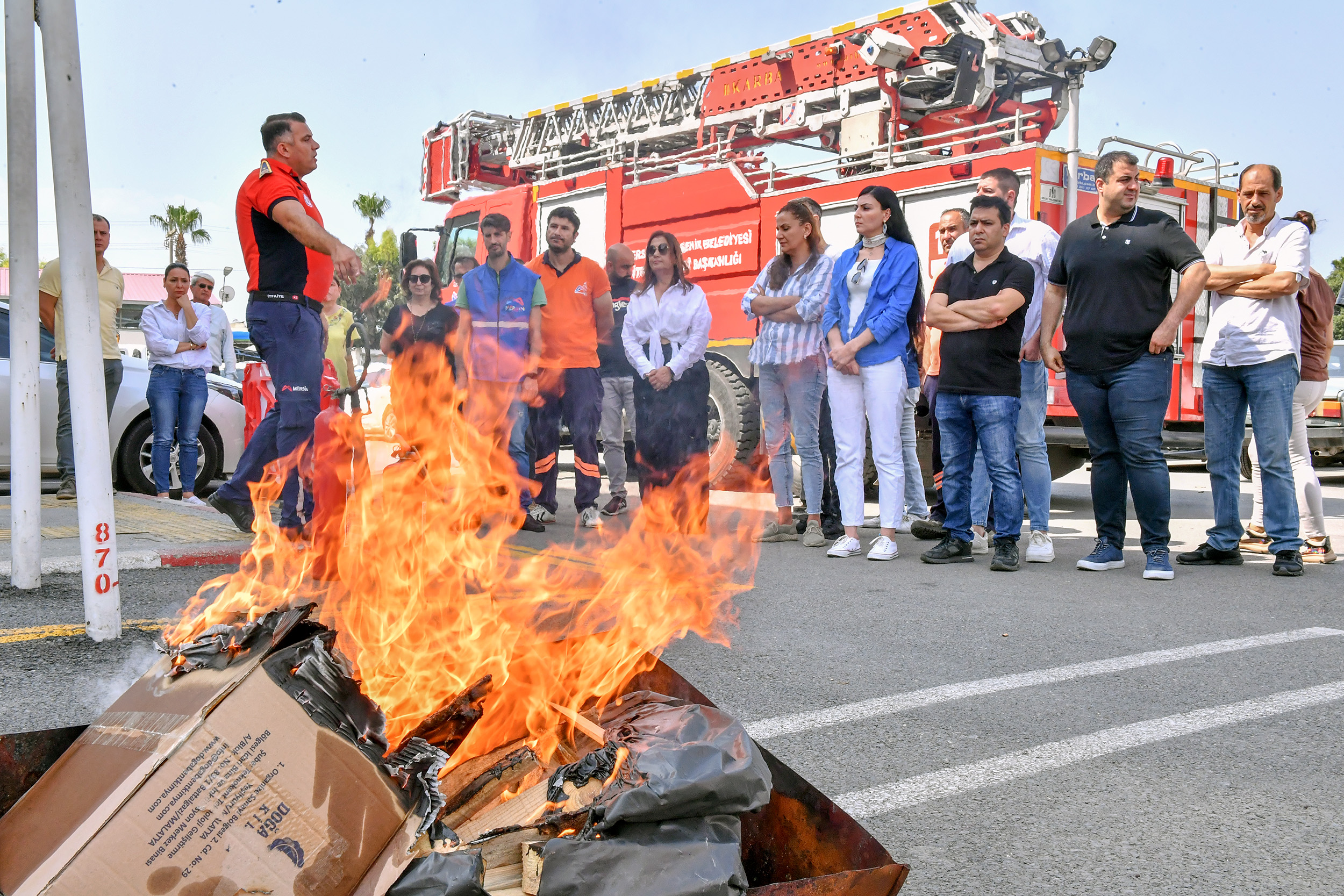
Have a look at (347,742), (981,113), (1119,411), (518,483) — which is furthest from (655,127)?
(347,742)

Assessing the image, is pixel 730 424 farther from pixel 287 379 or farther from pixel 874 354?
pixel 287 379

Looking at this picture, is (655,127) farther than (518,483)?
Yes

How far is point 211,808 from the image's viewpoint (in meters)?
1.68

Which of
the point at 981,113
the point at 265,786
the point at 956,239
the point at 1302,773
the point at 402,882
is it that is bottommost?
the point at 1302,773

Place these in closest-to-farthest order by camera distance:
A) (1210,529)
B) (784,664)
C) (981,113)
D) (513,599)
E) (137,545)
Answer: (513,599), (784,664), (137,545), (1210,529), (981,113)

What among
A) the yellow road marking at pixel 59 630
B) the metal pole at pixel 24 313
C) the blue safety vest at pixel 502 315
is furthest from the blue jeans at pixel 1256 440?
the metal pole at pixel 24 313

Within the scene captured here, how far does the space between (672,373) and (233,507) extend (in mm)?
2995

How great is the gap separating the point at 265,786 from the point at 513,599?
34.6 inches

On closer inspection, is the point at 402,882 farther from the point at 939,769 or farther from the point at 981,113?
the point at 981,113

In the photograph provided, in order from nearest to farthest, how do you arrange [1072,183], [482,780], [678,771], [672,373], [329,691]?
[678,771]
[329,691]
[482,780]
[672,373]
[1072,183]

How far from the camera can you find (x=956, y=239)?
7.42 m

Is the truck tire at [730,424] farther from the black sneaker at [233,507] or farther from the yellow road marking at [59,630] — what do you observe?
the yellow road marking at [59,630]

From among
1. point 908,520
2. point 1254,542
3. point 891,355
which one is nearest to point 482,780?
point 891,355

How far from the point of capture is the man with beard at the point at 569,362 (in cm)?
768
